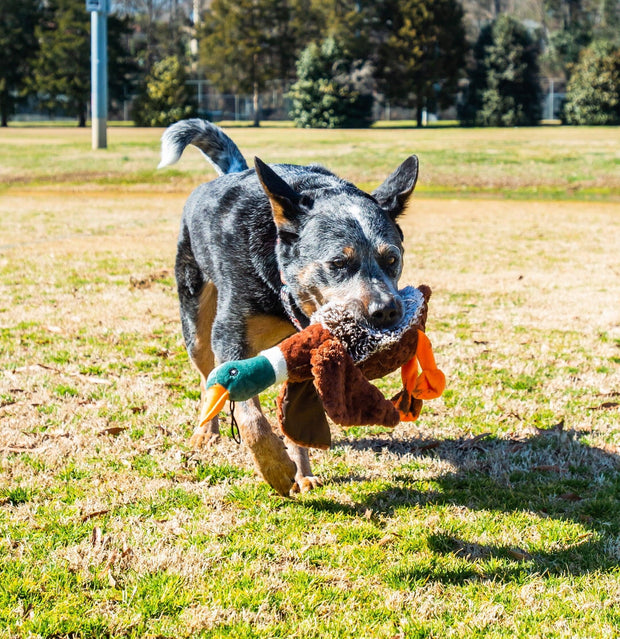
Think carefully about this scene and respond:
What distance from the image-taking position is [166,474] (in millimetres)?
4449

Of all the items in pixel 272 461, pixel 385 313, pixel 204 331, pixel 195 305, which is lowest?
pixel 272 461

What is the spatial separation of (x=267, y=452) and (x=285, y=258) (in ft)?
3.15

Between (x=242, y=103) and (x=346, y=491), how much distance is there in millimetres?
65911

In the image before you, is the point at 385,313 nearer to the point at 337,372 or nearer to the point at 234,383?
the point at 337,372

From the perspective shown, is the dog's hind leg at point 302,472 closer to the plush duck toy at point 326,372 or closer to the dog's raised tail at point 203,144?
the plush duck toy at point 326,372

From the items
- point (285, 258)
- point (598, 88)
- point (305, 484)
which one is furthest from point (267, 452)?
point (598, 88)

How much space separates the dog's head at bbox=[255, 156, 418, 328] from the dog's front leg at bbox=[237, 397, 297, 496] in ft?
1.97

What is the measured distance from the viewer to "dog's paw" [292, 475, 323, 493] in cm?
433

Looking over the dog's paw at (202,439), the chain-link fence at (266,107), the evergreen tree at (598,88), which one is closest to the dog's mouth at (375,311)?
the dog's paw at (202,439)

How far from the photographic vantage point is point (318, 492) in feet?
14.1

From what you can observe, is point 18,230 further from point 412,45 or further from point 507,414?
point 412,45

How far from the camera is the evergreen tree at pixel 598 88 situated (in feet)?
179

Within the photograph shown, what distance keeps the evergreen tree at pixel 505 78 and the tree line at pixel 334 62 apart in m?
0.07

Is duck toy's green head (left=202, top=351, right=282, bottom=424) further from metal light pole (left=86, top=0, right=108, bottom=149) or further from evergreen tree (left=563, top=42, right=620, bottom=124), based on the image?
evergreen tree (left=563, top=42, right=620, bottom=124)
